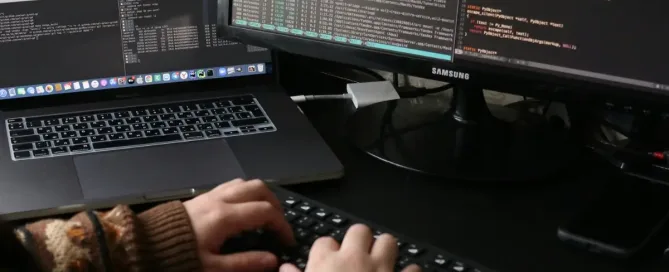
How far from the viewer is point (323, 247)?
2.34 feet

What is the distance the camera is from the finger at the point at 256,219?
2.44ft

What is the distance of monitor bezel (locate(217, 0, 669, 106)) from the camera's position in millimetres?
808

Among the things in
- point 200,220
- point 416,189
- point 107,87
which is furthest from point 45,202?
point 416,189

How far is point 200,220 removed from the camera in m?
0.76

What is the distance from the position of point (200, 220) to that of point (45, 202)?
18cm

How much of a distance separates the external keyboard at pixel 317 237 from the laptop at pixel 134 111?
98 millimetres

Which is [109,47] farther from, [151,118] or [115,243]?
[115,243]

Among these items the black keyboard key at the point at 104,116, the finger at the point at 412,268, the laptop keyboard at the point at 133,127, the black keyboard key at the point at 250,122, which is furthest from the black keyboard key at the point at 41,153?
the finger at the point at 412,268

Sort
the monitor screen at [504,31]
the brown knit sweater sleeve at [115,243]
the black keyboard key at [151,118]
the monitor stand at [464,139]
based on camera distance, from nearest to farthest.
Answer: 1. the brown knit sweater sleeve at [115,243]
2. the monitor screen at [504,31]
3. the monitor stand at [464,139]
4. the black keyboard key at [151,118]

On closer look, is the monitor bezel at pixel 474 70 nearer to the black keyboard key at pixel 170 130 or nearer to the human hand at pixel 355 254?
the black keyboard key at pixel 170 130

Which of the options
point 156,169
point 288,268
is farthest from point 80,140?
point 288,268

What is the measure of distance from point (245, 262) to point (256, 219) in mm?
56

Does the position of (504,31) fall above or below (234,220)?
above

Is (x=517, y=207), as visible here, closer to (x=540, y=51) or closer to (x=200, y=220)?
(x=540, y=51)
